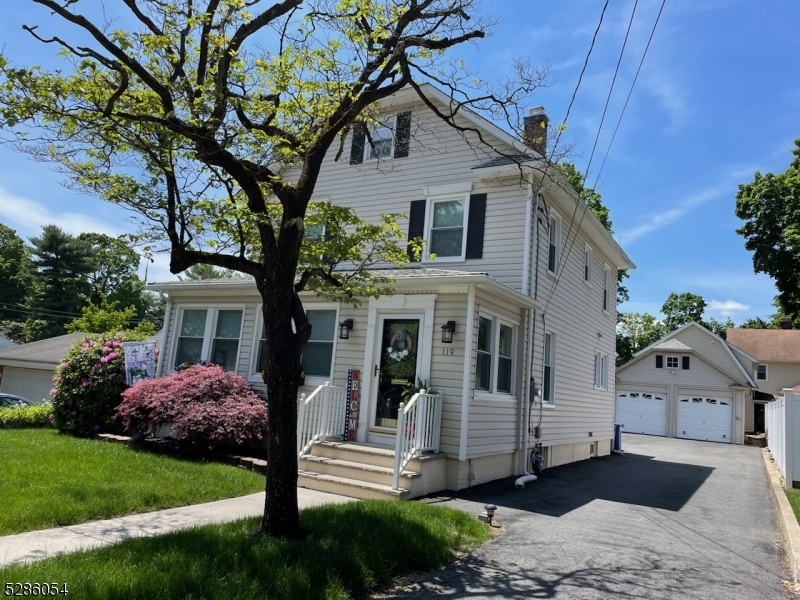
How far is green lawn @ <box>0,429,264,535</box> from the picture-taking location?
19.1 ft

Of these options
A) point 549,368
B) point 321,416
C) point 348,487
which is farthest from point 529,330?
point 348,487

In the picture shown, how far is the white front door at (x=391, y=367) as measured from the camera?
32.4ft

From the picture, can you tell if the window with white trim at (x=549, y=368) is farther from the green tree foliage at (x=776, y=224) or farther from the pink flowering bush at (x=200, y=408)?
the green tree foliage at (x=776, y=224)

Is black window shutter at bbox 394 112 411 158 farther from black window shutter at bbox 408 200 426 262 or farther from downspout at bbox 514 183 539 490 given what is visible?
downspout at bbox 514 183 539 490

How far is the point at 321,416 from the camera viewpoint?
32.3ft

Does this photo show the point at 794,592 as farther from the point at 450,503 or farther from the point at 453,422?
the point at 453,422

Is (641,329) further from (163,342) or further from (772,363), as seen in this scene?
(163,342)

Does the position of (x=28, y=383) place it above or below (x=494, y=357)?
below

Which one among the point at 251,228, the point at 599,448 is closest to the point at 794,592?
the point at 251,228

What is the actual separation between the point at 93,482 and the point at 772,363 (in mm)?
39002

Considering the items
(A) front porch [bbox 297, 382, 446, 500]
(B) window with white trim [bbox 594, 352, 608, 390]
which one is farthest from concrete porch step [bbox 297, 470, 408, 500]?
(B) window with white trim [bbox 594, 352, 608, 390]

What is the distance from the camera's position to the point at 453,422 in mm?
9203

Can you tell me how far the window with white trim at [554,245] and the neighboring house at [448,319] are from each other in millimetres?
68

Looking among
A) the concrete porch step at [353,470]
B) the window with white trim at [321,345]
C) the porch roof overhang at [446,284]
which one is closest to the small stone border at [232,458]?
the concrete porch step at [353,470]
